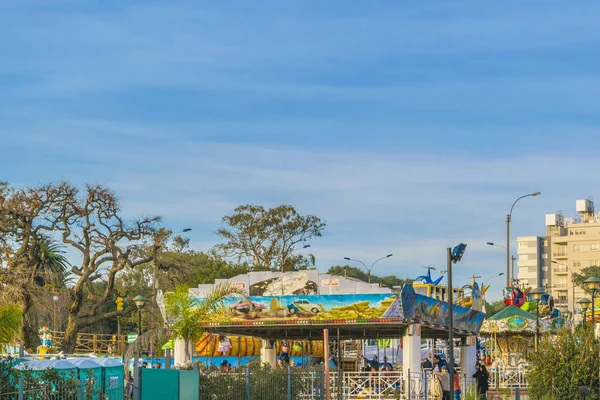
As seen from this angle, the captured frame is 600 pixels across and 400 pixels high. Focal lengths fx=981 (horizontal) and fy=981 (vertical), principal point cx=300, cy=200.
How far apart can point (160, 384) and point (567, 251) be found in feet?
495

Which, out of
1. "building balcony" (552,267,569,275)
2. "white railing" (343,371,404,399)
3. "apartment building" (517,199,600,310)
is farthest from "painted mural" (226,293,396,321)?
"building balcony" (552,267,569,275)

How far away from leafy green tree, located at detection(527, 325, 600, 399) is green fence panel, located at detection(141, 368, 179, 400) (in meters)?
10.7

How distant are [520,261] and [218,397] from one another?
16566 cm

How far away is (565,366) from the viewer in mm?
27609

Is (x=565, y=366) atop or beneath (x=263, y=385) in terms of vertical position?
atop

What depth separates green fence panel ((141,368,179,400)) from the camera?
21.0 m

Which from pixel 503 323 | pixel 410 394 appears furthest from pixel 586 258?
pixel 410 394

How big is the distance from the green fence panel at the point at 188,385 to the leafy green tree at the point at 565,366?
9.79 m

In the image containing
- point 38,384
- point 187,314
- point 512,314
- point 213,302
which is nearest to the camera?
point 38,384

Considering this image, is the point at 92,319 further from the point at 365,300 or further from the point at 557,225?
the point at 557,225

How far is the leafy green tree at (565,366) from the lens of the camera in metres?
27.3

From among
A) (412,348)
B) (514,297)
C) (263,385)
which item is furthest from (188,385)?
(514,297)

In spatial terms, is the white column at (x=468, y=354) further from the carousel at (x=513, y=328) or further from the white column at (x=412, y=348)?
the white column at (x=412, y=348)

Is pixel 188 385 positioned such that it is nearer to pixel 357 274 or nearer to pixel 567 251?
pixel 357 274
